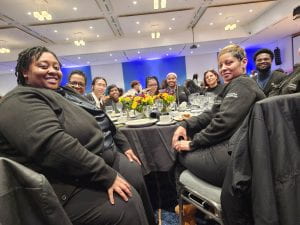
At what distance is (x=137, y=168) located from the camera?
1.50 meters

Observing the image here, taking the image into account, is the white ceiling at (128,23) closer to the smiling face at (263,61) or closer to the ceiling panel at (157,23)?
the ceiling panel at (157,23)

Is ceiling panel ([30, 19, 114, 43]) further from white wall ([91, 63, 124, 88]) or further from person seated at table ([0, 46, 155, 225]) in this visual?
person seated at table ([0, 46, 155, 225])

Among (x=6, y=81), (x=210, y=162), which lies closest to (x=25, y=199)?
(x=210, y=162)

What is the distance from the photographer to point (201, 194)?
4.00 feet

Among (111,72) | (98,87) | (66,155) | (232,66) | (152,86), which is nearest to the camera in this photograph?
(66,155)

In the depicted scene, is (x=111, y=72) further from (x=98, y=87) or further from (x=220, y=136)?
(x=220, y=136)

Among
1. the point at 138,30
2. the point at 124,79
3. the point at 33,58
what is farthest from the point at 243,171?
the point at 124,79

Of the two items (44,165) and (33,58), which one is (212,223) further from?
(33,58)

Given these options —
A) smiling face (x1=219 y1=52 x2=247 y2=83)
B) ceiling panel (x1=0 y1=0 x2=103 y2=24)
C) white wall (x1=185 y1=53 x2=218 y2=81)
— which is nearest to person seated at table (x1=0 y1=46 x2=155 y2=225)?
smiling face (x1=219 y1=52 x2=247 y2=83)

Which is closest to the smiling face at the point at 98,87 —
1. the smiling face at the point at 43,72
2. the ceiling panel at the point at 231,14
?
the smiling face at the point at 43,72

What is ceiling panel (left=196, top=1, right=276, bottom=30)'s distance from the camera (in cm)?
741

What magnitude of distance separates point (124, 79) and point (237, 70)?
13.9 metres

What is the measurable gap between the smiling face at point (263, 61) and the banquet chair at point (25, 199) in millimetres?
3323

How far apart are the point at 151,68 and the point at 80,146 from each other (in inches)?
575
